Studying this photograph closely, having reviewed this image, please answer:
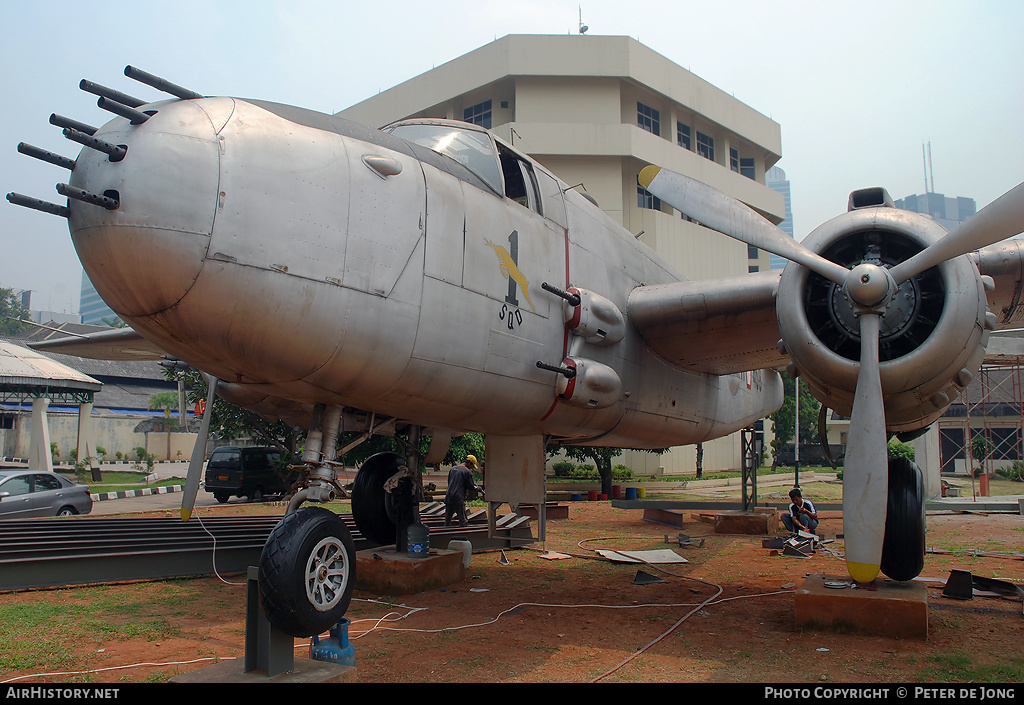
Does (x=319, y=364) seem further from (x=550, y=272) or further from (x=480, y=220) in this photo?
(x=550, y=272)

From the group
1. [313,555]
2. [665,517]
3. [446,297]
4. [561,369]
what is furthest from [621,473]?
[313,555]

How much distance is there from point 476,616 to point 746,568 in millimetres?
5264

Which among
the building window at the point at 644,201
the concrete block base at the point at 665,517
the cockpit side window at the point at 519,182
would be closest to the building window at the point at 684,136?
the building window at the point at 644,201

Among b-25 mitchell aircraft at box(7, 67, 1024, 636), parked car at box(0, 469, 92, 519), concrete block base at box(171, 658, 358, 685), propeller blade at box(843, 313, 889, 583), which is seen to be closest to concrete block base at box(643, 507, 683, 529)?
b-25 mitchell aircraft at box(7, 67, 1024, 636)

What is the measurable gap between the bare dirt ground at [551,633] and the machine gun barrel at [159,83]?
405cm

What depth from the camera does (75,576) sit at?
791 centimetres

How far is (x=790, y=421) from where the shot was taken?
47375 millimetres

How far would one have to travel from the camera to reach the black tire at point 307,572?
168 inches

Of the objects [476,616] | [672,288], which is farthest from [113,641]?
[672,288]

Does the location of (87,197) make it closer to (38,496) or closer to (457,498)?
(457,498)

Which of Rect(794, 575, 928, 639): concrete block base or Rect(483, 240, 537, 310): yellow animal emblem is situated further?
Rect(483, 240, 537, 310): yellow animal emblem

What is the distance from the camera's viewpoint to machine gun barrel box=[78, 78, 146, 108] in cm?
432

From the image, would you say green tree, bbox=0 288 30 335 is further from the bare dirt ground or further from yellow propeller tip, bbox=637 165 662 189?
yellow propeller tip, bbox=637 165 662 189

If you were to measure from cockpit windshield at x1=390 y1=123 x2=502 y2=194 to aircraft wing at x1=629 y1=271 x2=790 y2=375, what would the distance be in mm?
2640
